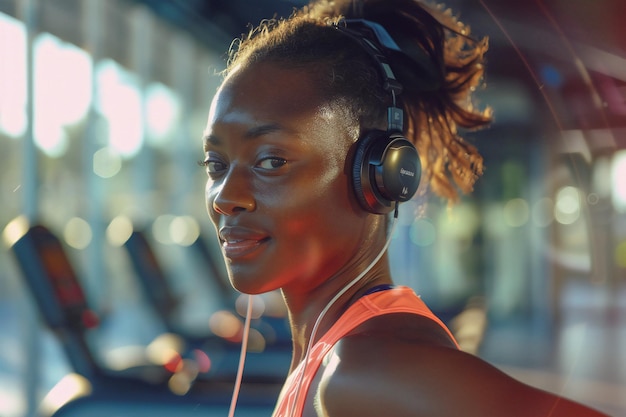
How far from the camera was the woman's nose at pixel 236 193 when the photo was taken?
101 centimetres

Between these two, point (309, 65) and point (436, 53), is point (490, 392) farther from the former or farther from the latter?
point (436, 53)

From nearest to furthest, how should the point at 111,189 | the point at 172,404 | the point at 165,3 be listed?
the point at 172,404
the point at 165,3
the point at 111,189

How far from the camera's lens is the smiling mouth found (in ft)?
3.34

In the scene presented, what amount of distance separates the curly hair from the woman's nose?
16 cm

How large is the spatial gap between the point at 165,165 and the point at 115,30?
81.6 inches

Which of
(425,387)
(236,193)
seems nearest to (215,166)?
(236,193)

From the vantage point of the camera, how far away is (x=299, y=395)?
89 cm

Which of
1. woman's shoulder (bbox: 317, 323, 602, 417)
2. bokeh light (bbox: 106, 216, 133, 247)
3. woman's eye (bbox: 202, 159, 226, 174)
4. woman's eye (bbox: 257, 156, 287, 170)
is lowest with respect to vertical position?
woman's shoulder (bbox: 317, 323, 602, 417)

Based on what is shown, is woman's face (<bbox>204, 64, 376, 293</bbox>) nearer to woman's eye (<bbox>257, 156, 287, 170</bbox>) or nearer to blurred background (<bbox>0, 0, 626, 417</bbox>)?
woman's eye (<bbox>257, 156, 287, 170</bbox>)

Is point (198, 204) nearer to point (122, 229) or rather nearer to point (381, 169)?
point (122, 229)

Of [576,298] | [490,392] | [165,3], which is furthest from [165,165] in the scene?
[490,392]

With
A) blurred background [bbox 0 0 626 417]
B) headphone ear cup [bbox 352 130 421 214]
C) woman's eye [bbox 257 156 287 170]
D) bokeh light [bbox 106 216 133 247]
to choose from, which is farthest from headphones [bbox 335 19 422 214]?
bokeh light [bbox 106 216 133 247]

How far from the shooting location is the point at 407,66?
1187mm

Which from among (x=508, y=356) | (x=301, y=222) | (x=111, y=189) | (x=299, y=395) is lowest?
(x=508, y=356)
